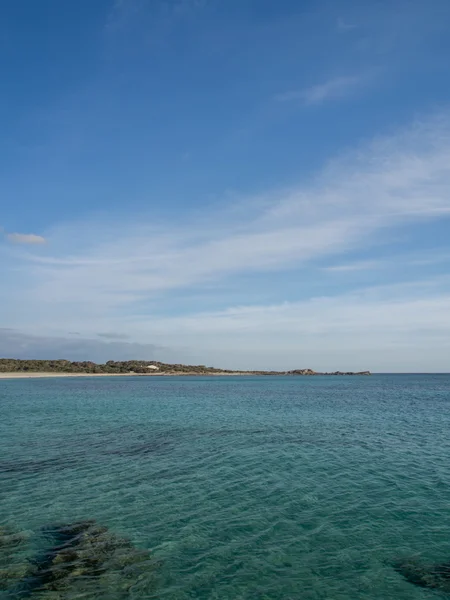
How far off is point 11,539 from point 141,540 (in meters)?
4.78

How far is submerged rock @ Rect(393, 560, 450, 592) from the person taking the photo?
43.0 feet

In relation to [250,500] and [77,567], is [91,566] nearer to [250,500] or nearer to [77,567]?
[77,567]

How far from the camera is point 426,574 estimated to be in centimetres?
1377

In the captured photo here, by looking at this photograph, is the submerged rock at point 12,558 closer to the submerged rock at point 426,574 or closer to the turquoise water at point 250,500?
the turquoise water at point 250,500

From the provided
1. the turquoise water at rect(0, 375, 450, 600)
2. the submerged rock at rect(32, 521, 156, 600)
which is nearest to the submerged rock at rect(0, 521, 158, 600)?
the submerged rock at rect(32, 521, 156, 600)

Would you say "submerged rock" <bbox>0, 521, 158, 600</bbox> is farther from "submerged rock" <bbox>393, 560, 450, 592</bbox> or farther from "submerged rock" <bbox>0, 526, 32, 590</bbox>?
"submerged rock" <bbox>393, 560, 450, 592</bbox>

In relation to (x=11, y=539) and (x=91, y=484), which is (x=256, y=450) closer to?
(x=91, y=484)

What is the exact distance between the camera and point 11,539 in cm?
1605

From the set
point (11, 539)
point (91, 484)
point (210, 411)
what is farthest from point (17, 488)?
point (210, 411)

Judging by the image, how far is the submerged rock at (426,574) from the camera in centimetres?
1309

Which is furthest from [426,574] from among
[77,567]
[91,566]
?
[77,567]

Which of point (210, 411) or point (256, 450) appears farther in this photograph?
point (210, 411)

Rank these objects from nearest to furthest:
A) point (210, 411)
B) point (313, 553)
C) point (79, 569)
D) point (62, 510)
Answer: point (79, 569) → point (313, 553) → point (62, 510) → point (210, 411)

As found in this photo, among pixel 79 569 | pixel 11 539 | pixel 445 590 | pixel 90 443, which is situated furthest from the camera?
pixel 90 443
